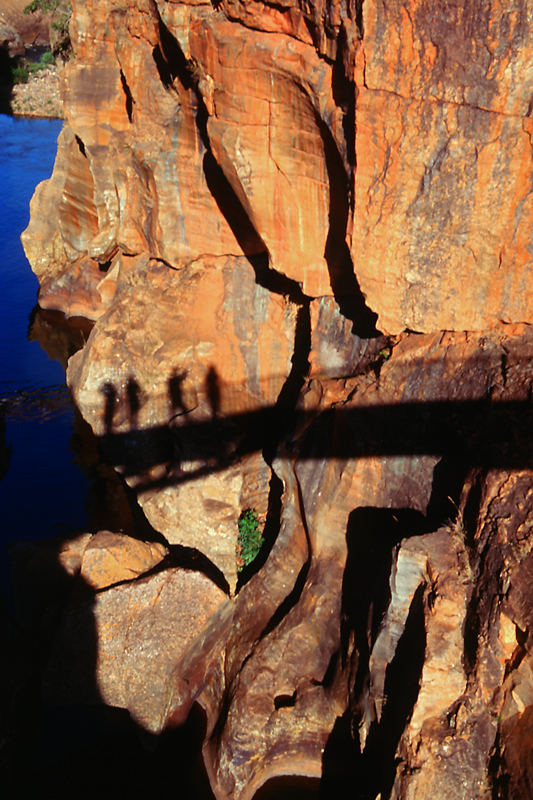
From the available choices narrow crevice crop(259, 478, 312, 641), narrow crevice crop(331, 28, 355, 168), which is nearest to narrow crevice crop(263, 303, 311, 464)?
narrow crevice crop(259, 478, 312, 641)

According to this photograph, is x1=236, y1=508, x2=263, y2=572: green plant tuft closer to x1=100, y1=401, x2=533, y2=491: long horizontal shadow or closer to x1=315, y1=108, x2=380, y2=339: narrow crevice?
x1=100, y1=401, x2=533, y2=491: long horizontal shadow

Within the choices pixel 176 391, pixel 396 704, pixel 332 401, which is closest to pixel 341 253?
pixel 332 401

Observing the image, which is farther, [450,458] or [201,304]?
[201,304]

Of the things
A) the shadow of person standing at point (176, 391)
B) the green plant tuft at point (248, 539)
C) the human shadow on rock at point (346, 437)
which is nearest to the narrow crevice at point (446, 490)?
the human shadow on rock at point (346, 437)

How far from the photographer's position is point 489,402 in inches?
224

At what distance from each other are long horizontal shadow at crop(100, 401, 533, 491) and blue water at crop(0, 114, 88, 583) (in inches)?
71.1

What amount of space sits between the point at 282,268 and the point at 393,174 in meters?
2.53

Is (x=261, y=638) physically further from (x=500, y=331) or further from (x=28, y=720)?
(x=500, y=331)

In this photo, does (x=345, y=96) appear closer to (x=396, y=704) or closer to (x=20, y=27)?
(x=396, y=704)

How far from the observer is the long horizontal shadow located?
5539 millimetres

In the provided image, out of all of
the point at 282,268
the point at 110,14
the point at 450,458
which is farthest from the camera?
the point at 110,14

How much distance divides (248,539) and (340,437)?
2.93 m

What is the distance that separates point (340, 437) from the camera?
22.7ft

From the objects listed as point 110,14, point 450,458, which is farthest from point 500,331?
point 110,14
